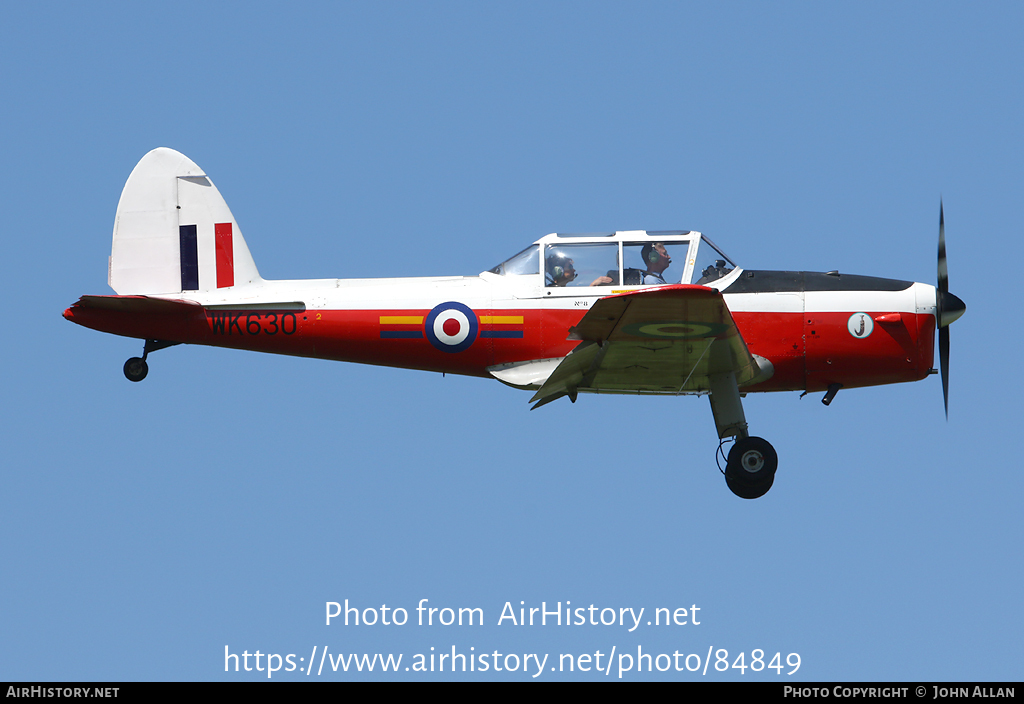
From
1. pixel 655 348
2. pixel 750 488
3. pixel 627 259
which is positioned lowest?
pixel 750 488

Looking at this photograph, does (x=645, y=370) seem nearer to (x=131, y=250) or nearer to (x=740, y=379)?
(x=740, y=379)

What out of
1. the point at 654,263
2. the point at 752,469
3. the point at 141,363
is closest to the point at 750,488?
the point at 752,469

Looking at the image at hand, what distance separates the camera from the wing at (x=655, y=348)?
32.0 ft

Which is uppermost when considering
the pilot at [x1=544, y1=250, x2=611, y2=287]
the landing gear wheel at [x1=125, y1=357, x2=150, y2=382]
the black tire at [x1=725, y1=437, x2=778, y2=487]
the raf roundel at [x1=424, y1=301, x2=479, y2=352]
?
the pilot at [x1=544, y1=250, x2=611, y2=287]

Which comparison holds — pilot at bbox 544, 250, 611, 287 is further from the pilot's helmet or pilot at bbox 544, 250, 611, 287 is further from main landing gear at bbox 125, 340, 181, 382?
main landing gear at bbox 125, 340, 181, 382

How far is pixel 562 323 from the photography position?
1192 centimetres

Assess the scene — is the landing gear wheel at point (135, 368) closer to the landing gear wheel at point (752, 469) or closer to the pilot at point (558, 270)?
the pilot at point (558, 270)

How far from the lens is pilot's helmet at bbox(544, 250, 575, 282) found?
1191 centimetres

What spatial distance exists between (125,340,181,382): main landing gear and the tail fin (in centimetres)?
64

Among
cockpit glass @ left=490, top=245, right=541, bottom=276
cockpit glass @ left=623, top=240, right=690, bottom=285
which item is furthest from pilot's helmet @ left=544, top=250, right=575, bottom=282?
cockpit glass @ left=623, top=240, right=690, bottom=285

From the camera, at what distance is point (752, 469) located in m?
11.3

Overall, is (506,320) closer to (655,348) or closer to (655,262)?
(655,262)

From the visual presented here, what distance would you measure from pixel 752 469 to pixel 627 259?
2447 millimetres

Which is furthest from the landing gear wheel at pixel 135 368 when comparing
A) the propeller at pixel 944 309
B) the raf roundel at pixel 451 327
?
the propeller at pixel 944 309
